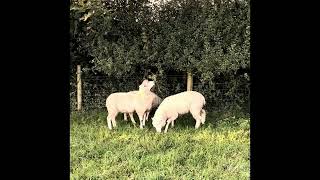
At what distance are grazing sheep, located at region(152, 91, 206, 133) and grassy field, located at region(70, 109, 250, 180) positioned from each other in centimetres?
12

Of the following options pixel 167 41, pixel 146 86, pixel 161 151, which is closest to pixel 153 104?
pixel 146 86

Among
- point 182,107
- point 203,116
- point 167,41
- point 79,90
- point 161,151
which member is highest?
point 167,41

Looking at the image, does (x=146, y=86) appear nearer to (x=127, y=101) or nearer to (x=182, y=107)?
(x=127, y=101)

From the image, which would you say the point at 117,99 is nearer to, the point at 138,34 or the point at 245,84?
the point at 138,34

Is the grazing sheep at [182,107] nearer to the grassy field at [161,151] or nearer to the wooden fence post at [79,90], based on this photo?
the grassy field at [161,151]

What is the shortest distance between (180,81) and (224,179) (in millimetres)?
2767

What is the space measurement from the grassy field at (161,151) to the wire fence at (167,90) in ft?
1.40

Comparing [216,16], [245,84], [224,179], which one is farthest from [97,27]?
[224,179]

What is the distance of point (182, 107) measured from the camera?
20.4 feet

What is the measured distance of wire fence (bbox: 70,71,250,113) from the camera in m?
6.90

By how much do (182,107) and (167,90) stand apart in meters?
0.89

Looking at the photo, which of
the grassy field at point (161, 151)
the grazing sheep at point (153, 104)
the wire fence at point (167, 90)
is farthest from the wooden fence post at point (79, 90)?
the grazing sheep at point (153, 104)

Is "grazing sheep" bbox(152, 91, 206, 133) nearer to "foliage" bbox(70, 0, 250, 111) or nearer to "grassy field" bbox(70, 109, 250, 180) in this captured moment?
"grassy field" bbox(70, 109, 250, 180)
